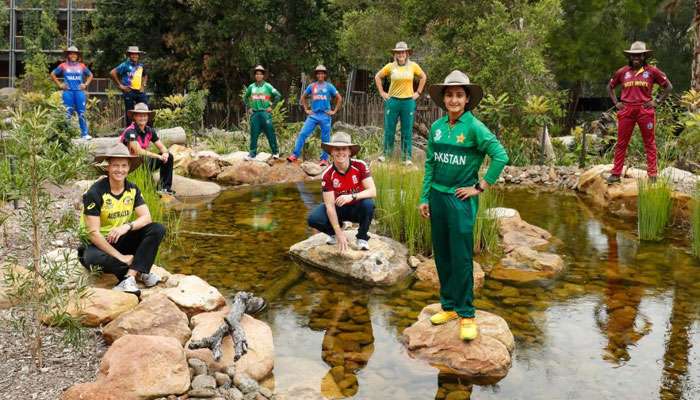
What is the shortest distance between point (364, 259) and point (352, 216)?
46 centimetres

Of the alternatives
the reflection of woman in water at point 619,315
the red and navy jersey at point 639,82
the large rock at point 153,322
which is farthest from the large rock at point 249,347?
the red and navy jersey at point 639,82

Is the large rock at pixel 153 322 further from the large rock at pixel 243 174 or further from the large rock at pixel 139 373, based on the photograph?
the large rock at pixel 243 174

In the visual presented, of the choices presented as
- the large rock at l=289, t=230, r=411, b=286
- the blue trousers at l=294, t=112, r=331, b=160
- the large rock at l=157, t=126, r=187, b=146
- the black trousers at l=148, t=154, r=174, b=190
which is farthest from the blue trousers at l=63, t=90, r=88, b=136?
the large rock at l=289, t=230, r=411, b=286

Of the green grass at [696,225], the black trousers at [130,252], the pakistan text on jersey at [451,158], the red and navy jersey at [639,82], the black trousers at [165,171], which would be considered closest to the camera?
the pakistan text on jersey at [451,158]

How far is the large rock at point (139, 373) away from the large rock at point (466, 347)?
5.18 feet

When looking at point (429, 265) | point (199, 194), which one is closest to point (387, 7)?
point (199, 194)

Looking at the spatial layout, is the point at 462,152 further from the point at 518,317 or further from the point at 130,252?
the point at 130,252

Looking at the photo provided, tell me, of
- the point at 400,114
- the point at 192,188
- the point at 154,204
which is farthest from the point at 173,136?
the point at 154,204

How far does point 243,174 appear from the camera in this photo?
11.2 metres

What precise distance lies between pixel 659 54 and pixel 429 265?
23271 mm

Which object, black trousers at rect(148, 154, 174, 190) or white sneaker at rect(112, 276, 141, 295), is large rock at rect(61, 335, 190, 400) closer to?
white sneaker at rect(112, 276, 141, 295)

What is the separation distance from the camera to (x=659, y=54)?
26062 mm

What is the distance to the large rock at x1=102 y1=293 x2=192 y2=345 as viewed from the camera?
4.39 m

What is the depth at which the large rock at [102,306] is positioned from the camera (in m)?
4.56
